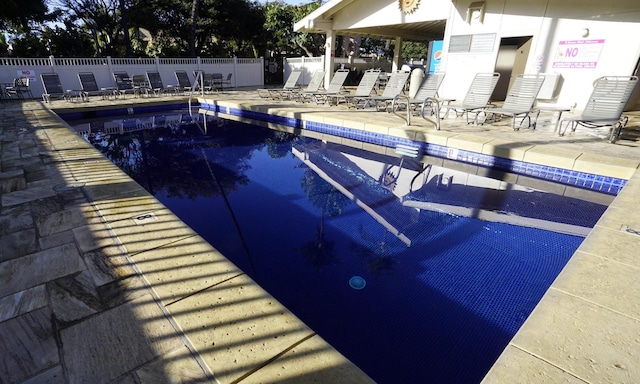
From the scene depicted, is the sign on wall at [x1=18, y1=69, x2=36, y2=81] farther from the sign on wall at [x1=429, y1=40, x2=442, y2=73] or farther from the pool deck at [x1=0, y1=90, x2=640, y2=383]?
the sign on wall at [x1=429, y1=40, x2=442, y2=73]

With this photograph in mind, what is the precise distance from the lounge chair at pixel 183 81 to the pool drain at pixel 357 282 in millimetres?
11400

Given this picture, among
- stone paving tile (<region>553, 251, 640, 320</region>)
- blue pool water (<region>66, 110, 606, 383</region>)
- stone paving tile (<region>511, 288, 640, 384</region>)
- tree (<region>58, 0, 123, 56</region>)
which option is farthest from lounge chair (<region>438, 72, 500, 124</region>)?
tree (<region>58, 0, 123, 56</region>)

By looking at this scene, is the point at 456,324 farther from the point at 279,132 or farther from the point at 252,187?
the point at 279,132

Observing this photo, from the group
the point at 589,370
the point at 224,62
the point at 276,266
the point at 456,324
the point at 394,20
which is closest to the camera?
the point at 589,370

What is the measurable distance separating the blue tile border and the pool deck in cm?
127

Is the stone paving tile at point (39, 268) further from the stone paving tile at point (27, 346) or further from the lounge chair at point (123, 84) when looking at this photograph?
the lounge chair at point (123, 84)

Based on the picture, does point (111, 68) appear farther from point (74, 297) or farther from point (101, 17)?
point (74, 297)

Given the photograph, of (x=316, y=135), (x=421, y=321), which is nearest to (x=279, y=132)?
(x=316, y=135)

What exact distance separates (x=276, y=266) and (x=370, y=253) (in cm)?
82

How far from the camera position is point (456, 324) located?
2191 mm

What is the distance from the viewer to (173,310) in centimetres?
165

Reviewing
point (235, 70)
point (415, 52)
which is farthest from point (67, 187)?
point (415, 52)

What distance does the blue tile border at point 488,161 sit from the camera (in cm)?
409

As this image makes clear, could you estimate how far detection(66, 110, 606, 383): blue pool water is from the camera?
2.11 m
